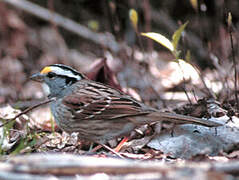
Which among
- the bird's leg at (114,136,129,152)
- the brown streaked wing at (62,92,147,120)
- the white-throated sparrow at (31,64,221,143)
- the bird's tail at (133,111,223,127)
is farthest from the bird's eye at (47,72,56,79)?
the bird's tail at (133,111,223,127)

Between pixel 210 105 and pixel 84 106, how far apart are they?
1337mm

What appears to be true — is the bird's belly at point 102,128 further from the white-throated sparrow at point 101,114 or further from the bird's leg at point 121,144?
the bird's leg at point 121,144

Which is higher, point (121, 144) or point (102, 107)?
point (102, 107)

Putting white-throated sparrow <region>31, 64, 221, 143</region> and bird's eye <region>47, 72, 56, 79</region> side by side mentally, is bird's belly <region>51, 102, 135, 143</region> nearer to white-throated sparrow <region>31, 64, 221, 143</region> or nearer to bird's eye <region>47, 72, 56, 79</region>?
white-throated sparrow <region>31, 64, 221, 143</region>

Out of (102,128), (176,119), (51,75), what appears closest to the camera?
(176,119)

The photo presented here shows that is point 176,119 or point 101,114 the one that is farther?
point 101,114

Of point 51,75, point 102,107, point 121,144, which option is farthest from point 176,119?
point 51,75

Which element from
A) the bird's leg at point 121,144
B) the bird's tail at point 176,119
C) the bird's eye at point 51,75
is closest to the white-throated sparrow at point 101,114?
the bird's tail at point 176,119

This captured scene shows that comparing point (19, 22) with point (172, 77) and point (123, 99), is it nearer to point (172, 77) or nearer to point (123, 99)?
point (172, 77)

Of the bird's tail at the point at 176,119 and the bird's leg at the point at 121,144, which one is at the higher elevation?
the bird's tail at the point at 176,119

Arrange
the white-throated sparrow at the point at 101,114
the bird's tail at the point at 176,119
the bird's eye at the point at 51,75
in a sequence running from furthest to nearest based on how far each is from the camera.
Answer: the bird's eye at the point at 51,75
the white-throated sparrow at the point at 101,114
the bird's tail at the point at 176,119

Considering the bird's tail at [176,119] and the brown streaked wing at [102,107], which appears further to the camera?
the brown streaked wing at [102,107]

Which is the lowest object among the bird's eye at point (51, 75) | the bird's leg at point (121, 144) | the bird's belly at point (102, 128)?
the bird's leg at point (121, 144)

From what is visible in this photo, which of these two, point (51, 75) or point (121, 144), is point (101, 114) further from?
point (51, 75)
